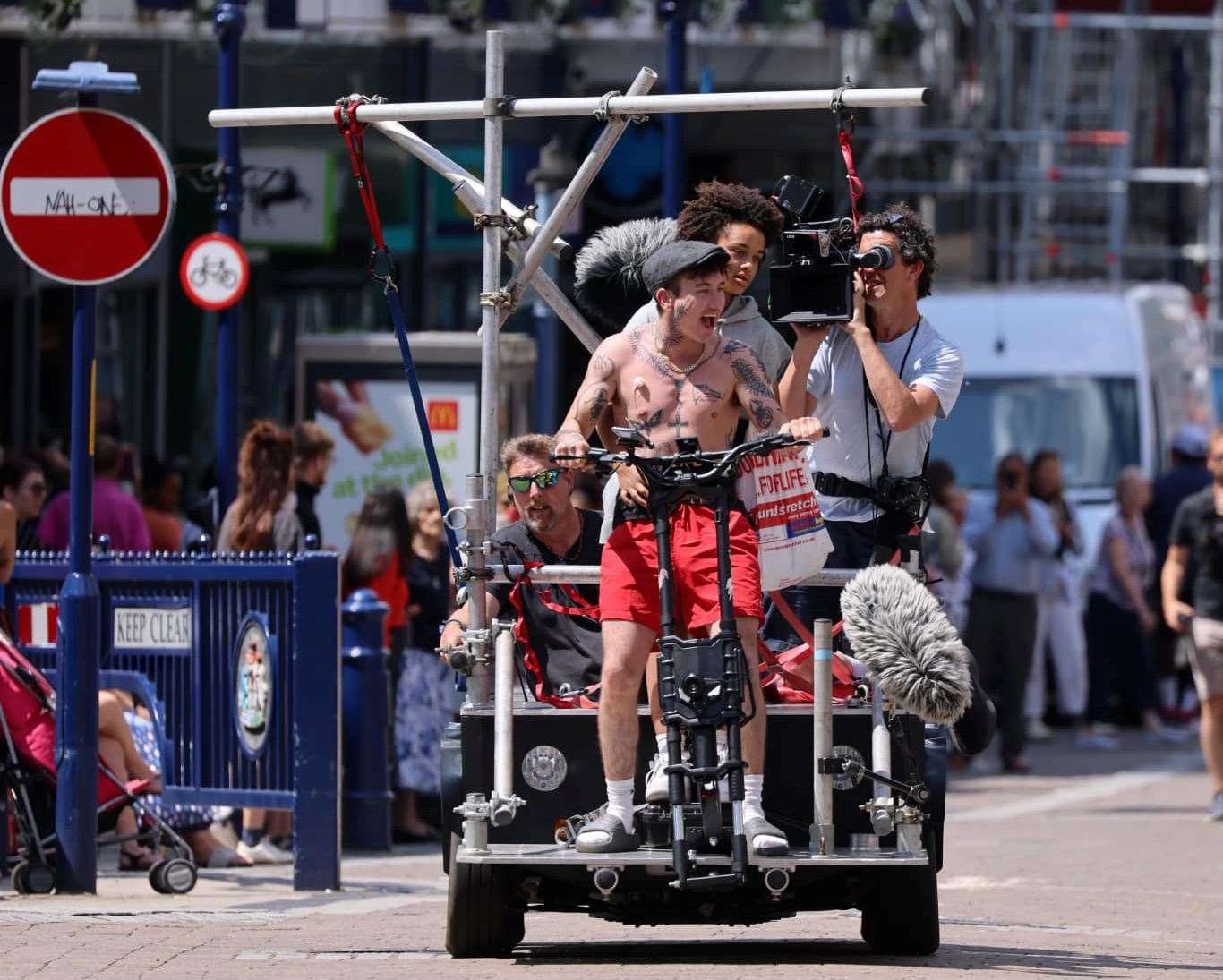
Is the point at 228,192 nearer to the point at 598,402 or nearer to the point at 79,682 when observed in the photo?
the point at 79,682

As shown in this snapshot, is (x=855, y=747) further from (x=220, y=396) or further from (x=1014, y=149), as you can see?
(x=1014, y=149)

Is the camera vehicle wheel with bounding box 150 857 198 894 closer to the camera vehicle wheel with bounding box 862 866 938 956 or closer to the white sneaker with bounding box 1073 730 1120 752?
the camera vehicle wheel with bounding box 862 866 938 956

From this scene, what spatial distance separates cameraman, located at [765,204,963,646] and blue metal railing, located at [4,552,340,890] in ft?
8.62

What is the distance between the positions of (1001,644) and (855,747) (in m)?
10.5

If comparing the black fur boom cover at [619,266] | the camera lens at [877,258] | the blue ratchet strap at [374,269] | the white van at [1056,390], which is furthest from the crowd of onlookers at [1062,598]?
the blue ratchet strap at [374,269]

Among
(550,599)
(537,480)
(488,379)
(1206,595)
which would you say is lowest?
(1206,595)

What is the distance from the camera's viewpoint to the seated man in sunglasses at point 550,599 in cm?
869

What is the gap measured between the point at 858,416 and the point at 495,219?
4.15 feet

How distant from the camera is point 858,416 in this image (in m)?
8.88

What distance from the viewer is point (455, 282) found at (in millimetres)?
23406

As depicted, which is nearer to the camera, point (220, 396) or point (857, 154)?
point (220, 396)

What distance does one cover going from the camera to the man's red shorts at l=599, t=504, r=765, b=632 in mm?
8094

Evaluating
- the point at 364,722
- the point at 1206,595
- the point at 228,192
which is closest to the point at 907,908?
the point at 364,722

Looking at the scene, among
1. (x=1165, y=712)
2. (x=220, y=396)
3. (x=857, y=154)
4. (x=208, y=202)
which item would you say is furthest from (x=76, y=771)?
(x=857, y=154)
